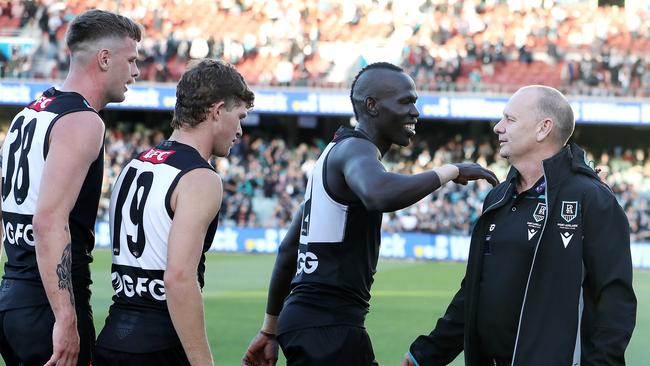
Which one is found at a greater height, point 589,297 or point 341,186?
point 341,186

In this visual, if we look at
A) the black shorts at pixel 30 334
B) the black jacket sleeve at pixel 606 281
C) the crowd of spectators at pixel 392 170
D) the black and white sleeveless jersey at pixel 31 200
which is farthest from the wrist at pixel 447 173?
the crowd of spectators at pixel 392 170

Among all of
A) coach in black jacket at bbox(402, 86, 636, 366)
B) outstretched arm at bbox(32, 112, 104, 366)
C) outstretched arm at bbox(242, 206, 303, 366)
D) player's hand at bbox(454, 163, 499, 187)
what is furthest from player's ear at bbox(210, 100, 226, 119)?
coach in black jacket at bbox(402, 86, 636, 366)

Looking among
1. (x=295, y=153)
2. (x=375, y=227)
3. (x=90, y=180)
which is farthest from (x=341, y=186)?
(x=295, y=153)

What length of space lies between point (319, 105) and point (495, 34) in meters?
6.61

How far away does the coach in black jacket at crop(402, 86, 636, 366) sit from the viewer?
13.0 feet

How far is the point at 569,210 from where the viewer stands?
159 inches

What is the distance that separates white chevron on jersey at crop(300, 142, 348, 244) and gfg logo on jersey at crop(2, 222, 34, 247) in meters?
1.21

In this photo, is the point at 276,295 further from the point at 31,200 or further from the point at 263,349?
the point at 31,200

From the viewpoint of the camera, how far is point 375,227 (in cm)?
452

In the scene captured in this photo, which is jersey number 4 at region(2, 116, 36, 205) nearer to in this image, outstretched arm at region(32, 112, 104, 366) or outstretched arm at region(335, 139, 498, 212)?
outstretched arm at region(32, 112, 104, 366)

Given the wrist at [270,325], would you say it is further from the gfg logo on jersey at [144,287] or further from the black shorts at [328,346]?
the gfg logo on jersey at [144,287]

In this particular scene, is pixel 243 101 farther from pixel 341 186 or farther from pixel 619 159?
pixel 619 159

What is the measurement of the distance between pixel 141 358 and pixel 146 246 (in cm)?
45

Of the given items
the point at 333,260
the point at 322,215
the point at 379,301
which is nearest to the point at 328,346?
the point at 333,260
